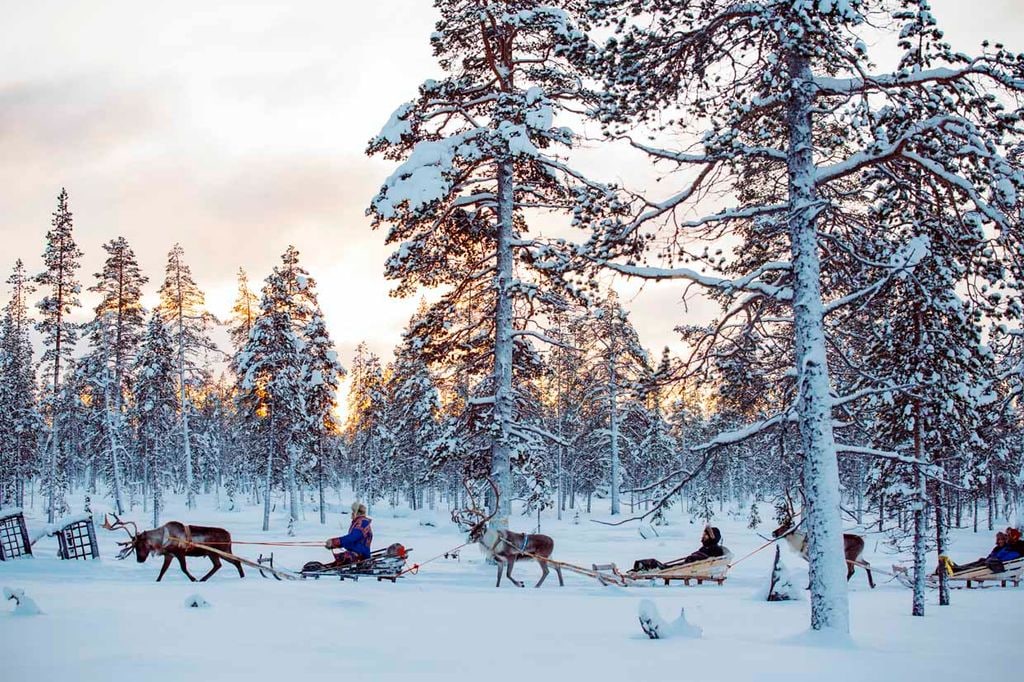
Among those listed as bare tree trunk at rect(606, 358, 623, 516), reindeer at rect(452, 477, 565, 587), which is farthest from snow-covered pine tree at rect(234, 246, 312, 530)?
reindeer at rect(452, 477, 565, 587)

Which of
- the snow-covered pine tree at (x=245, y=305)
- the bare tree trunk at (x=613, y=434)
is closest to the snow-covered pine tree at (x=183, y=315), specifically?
the snow-covered pine tree at (x=245, y=305)

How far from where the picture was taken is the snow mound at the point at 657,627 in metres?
8.97

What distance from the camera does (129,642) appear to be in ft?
26.3

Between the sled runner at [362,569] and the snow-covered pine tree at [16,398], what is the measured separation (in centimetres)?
3295

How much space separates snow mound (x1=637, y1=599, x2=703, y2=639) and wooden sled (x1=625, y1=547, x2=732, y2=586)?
9229 millimetres

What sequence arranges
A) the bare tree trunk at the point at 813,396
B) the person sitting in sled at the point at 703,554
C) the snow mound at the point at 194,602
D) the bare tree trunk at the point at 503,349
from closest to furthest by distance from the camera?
the bare tree trunk at the point at 813,396, the snow mound at the point at 194,602, the person sitting in sled at the point at 703,554, the bare tree trunk at the point at 503,349

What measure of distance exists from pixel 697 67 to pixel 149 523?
46312 mm

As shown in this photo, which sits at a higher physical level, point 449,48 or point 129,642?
point 449,48

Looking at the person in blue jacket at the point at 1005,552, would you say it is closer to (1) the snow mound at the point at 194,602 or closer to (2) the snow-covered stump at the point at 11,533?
(1) the snow mound at the point at 194,602

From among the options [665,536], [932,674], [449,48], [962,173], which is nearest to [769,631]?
[932,674]

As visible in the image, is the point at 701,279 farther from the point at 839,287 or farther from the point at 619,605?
the point at 619,605

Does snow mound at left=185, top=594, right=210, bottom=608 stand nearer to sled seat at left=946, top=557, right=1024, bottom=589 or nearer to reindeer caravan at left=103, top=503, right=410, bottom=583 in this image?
reindeer caravan at left=103, top=503, right=410, bottom=583

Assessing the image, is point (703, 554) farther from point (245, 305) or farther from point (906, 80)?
point (245, 305)

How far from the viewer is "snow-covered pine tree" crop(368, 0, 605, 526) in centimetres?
1884
